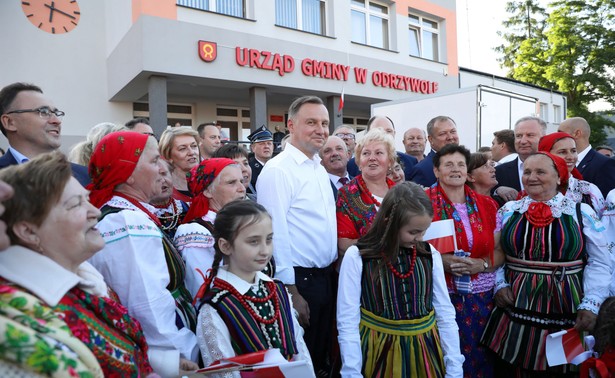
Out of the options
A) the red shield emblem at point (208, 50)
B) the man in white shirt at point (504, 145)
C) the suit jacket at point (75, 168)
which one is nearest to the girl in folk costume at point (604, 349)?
the suit jacket at point (75, 168)

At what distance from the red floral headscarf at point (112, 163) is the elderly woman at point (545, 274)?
95.0 inches

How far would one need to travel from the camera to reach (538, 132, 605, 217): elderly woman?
3238 mm

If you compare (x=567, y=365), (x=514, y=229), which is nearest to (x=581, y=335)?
(x=567, y=365)

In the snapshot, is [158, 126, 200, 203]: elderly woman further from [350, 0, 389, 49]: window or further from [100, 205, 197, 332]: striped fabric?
[350, 0, 389, 49]: window

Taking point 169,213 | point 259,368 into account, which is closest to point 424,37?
point 169,213

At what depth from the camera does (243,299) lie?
1.96 meters

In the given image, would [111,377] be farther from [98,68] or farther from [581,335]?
[98,68]

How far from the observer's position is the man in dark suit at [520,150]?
425cm

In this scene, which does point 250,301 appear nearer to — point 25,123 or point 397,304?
point 397,304

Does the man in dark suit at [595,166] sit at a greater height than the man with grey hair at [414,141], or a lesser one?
lesser

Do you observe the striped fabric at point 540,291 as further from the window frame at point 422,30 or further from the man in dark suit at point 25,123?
the window frame at point 422,30

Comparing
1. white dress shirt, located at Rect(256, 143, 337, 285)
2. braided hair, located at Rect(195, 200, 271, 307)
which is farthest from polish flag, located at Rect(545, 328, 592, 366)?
braided hair, located at Rect(195, 200, 271, 307)

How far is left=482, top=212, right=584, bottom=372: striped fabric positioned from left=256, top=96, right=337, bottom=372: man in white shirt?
3.88ft

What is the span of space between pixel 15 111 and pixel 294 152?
174 cm
